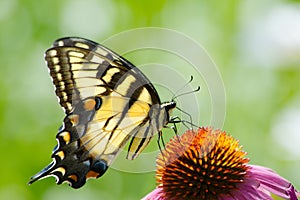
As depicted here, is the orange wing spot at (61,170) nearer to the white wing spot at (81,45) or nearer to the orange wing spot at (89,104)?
the orange wing spot at (89,104)

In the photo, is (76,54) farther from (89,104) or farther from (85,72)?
(89,104)

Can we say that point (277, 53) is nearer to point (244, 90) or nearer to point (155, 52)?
point (244, 90)

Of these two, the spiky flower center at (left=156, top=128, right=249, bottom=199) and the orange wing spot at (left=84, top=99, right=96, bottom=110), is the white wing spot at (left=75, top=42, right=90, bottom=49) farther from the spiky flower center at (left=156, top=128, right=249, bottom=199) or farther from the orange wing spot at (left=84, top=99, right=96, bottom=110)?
the spiky flower center at (left=156, top=128, right=249, bottom=199)

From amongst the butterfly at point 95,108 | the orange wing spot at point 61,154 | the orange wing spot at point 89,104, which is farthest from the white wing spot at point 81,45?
the orange wing spot at point 61,154

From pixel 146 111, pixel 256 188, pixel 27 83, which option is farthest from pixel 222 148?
pixel 27 83

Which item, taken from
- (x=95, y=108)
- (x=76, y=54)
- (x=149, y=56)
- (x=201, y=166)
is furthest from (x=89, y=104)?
(x=149, y=56)

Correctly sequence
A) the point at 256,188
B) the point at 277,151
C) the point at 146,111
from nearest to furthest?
the point at 256,188 → the point at 146,111 → the point at 277,151
